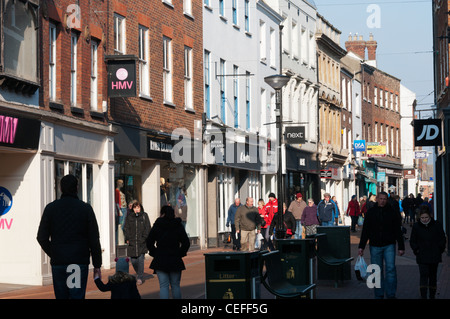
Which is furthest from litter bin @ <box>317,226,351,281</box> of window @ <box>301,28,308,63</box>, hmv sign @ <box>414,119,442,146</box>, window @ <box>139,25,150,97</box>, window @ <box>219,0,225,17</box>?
window @ <box>301,28,308,63</box>

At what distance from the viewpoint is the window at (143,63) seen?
1068 inches

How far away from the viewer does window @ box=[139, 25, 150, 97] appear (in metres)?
27.1

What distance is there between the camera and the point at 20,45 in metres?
19.4

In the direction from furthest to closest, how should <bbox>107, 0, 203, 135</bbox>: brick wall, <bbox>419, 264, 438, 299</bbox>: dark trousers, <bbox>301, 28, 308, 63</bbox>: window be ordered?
<bbox>301, 28, 308, 63</bbox>: window < <bbox>107, 0, 203, 135</bbox>: brick wall < <bbox>419, 264, 438, 299</bbox>: dark trousers

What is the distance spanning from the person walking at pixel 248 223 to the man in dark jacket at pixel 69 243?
15.6m

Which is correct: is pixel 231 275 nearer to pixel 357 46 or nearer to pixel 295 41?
pixel 295 41

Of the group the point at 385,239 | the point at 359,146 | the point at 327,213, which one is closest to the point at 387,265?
the point at 385,239

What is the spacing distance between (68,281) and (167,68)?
1931 cm

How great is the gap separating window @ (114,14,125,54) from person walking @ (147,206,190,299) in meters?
12.3

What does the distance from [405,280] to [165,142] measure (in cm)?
1129

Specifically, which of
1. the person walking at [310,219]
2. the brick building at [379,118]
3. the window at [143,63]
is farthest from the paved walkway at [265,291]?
the brick building at [379,118]

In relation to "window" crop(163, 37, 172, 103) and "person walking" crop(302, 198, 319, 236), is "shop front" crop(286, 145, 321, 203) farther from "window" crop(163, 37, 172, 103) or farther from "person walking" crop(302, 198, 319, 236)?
"window" crop(163, 37, 172, 103)
